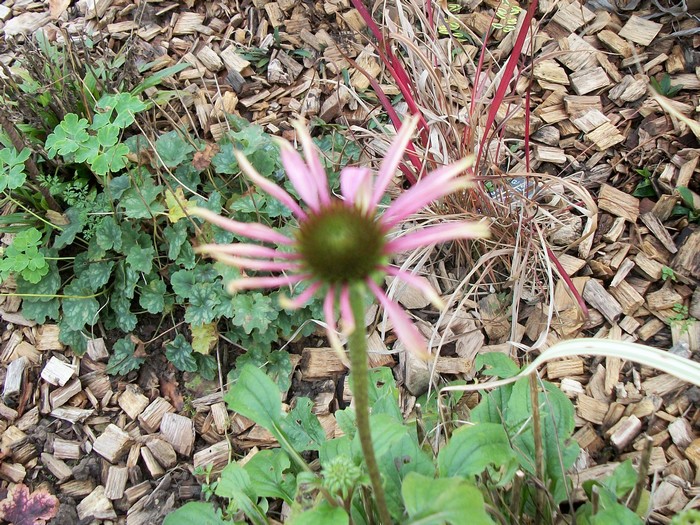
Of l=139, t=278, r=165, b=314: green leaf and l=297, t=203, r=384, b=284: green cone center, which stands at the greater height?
l=297, t=203, r=384, b=284: green cone center

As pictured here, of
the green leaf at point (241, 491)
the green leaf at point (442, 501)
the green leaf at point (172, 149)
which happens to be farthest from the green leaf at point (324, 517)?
the green leaf at point (172, 149)

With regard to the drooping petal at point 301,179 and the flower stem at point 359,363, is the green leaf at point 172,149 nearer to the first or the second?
the drooping petal at point 301,179

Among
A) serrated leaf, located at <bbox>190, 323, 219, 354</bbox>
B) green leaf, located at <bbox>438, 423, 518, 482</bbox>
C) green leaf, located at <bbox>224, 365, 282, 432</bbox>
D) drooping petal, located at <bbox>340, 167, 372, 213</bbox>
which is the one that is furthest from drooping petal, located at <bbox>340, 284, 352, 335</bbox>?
serrated leaf, located at <bbox>190, 323, 219, 354</bbox>

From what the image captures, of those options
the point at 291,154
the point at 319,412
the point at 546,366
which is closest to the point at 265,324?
the point at 319,412

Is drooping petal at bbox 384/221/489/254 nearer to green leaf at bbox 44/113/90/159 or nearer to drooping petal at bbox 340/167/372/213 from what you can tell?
drooping petal at bbox 340/167/372/213

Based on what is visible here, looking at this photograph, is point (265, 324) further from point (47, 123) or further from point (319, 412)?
point (47, 123)
